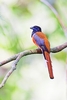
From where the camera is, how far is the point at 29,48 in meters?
1.71

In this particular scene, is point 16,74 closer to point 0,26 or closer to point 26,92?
point 26,92

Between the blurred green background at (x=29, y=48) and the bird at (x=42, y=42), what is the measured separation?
29mm

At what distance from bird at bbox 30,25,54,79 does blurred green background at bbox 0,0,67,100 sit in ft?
0.10

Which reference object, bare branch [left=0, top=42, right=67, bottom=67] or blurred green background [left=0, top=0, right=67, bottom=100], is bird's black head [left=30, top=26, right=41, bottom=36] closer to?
blurred green background [left=0, top=0, right=67, bottom=100]

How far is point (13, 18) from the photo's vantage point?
5.63 feet

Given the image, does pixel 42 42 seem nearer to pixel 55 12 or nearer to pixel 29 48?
pixel 29 48

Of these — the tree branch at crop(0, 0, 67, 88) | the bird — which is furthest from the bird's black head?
the tree branch at crop(0, 0, 67, 88)

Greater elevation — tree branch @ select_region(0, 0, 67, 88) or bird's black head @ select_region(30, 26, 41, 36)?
bird's black head @ select_region(30, 26, 41, 36)

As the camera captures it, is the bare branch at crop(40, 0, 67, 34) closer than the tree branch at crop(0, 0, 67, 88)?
No

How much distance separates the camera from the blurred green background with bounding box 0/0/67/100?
1.67m

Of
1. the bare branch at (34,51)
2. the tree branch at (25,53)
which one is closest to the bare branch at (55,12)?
the tree branch at (25,53)

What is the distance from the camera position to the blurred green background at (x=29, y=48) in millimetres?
1673

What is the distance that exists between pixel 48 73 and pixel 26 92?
20 cm

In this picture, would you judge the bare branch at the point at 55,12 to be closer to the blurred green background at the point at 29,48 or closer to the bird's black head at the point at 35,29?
the blurred green background at the point at 29,48
